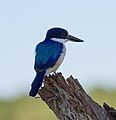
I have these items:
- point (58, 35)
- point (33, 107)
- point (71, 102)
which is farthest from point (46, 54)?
point (33, 107)

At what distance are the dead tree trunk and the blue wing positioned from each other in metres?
0.75

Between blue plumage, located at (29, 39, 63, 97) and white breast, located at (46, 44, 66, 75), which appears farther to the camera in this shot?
white breast, located at (46, 44, 66, 75)

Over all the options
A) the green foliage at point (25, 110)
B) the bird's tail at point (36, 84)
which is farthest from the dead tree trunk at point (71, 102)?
the green foliage at point (25, 110)

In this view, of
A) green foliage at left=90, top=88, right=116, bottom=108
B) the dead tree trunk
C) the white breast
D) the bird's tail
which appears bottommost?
the dead tree trunk

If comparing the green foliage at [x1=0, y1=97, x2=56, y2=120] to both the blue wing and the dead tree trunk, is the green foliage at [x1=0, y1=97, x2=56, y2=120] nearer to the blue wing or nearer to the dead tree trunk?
the blue wing

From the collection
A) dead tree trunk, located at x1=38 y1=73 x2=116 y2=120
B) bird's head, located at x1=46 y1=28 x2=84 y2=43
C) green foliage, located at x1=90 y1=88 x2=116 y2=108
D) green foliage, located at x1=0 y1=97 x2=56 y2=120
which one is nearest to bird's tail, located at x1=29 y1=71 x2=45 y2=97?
dead tree trunk, located at x1=38 y1=73 x2=116 y2=120

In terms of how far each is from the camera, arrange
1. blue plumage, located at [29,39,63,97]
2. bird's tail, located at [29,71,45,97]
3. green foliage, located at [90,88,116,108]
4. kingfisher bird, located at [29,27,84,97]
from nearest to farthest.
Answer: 1. bird's tail, located at [29,71,45,97]
2. blue plumage, located at [29,39,63,97]
3. kingfisher bird, located at [29,27,84,97]
4. green foliage, located at [90,88,116,108]

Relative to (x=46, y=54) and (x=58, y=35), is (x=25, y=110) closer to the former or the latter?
(x=58, y=35)

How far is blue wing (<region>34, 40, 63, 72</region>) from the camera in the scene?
9.16 meters

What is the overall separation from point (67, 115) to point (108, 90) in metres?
22.7

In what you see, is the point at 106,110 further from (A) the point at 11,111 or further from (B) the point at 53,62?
(A) the point at 11,111

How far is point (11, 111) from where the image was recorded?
2859 cm

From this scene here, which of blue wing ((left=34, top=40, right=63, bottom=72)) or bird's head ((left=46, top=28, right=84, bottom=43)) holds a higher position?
bird's head ((left=46, top=28, right=84, bottom=43))

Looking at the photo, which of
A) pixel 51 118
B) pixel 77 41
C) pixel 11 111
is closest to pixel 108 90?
pixel 11 111
